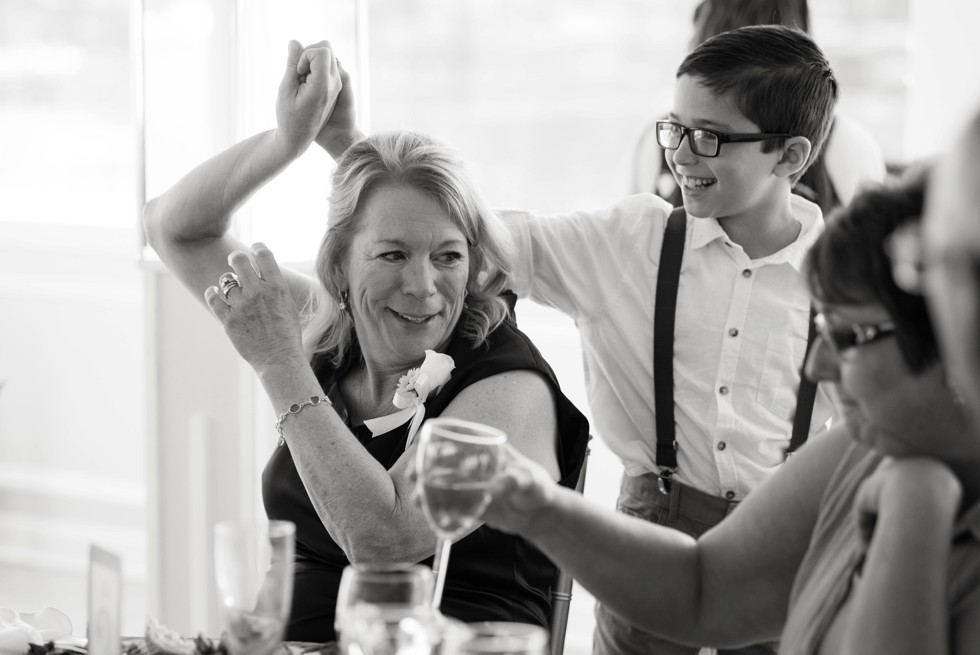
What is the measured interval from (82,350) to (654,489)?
10.8ft

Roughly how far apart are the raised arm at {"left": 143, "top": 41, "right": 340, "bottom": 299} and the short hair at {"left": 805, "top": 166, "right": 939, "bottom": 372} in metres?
1.34

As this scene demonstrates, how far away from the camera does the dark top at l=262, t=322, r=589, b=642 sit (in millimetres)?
2092

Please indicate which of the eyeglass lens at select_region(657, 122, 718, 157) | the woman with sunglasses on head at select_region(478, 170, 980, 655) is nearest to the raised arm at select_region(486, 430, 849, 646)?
the woman with sunglasses on head at select_region(478, 170, 980, 655)

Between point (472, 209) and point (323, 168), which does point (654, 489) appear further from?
point (323, 168)

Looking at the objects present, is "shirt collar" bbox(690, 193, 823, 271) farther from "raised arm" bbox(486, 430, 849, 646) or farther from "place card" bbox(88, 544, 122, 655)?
"place card" bbox(88, 544, 122, 655)

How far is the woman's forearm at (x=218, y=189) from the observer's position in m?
2.50

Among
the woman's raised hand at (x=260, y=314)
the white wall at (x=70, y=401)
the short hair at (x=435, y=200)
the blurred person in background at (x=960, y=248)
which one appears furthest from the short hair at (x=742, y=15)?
the white wall at (x=70, y=401)

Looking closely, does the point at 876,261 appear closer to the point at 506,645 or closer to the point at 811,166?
the point at 506,645

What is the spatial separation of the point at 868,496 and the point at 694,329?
1.22 m

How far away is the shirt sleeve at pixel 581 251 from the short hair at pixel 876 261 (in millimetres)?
1248

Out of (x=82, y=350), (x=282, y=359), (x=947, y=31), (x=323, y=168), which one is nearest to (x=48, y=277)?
(x=82, y=350)

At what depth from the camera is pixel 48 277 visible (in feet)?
16.8

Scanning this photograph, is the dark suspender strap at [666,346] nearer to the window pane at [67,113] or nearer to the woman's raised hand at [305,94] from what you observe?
the woman's raised hand at [305,94]

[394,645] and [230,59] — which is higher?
[230,59]
